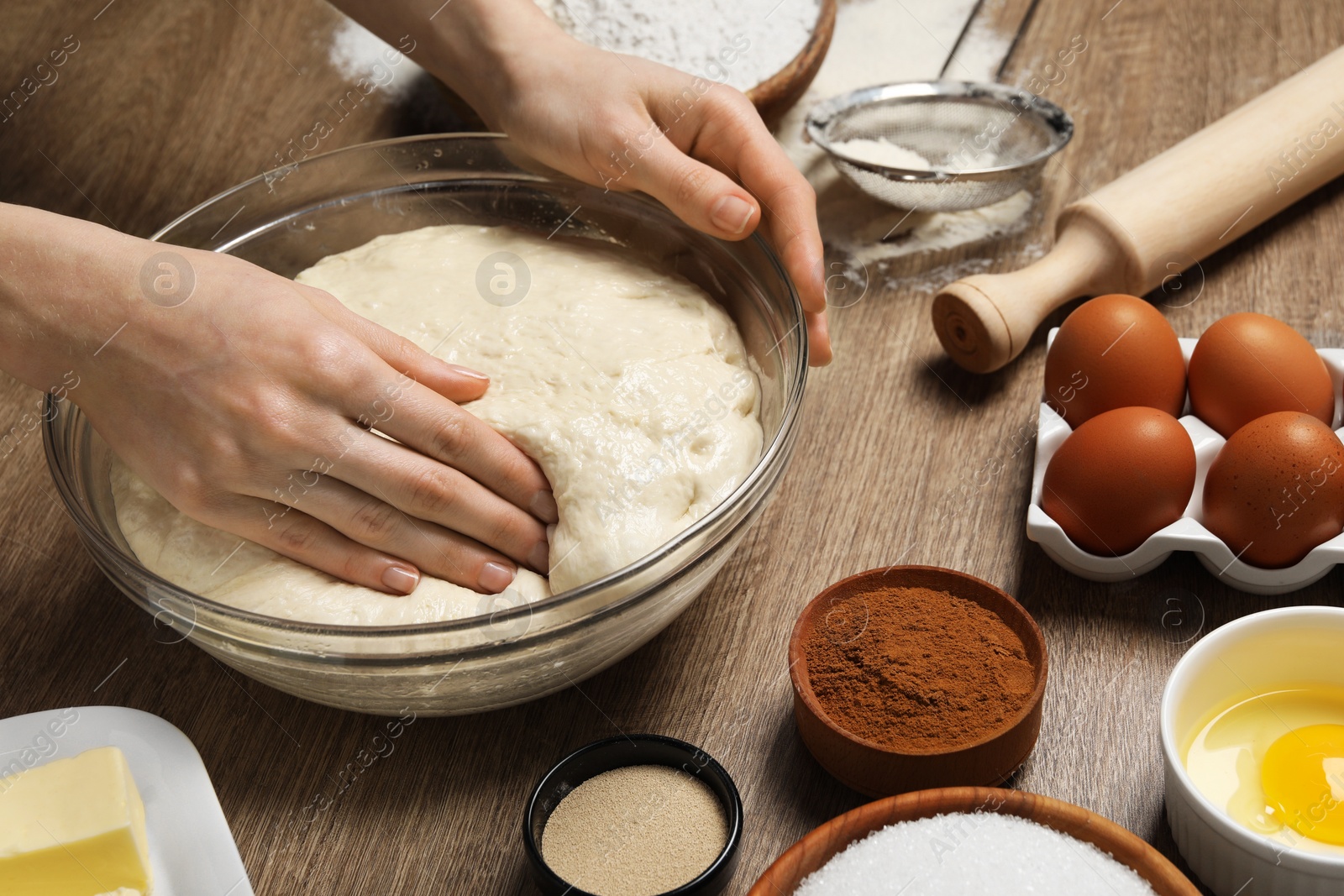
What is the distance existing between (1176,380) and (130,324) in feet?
3.72

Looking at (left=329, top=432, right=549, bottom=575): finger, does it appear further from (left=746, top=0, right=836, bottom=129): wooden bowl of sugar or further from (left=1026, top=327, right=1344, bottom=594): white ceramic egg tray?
(left=746, top=0, right=836, bottom=129): wooden bowl of sugar

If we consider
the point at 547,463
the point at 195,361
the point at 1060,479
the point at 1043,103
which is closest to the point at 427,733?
the point at 547,463

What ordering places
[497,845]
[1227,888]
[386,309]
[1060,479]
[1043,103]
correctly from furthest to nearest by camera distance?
[1043,103]
[386,309]
[1060,479]
[497,845]
[1227,888]

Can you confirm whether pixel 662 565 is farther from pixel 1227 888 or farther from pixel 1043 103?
pixel 1043 103

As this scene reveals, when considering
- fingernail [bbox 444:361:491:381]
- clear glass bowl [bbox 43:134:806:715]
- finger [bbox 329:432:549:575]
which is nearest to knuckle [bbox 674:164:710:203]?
clear glass bowl [bbox 43:134:806:715]

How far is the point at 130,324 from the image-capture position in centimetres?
97

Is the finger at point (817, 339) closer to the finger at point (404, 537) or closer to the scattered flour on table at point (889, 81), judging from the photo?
the scattered flour on table at point (889, 81)

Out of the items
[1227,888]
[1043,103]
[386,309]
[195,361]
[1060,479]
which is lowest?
[1227,888]

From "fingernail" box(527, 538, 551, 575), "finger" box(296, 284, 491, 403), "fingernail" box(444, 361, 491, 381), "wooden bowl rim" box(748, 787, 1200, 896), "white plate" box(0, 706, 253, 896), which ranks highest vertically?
"finger" box(296, 284, 491, 403)

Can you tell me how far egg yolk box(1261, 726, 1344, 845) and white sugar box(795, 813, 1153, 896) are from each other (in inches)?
6.9

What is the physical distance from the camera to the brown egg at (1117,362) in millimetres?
1198

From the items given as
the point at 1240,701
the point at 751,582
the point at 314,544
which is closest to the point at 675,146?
the point at 751,582

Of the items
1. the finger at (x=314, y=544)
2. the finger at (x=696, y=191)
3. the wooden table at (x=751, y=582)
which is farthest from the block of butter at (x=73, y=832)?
the finger at (x=696, y=191)

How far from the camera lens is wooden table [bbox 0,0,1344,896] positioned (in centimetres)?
100
